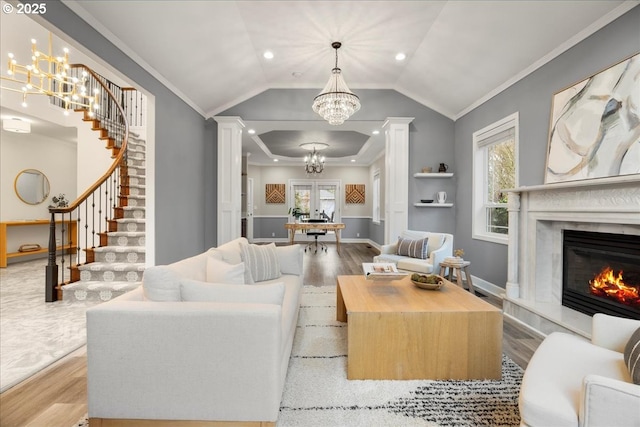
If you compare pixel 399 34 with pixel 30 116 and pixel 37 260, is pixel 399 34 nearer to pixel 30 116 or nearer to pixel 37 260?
pixel 30 116

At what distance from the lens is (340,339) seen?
2541mm

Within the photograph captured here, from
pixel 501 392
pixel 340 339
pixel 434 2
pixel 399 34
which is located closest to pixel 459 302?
pixel 501 392

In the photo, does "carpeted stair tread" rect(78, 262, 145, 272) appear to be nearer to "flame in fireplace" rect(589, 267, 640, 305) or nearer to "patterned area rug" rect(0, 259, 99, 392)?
"patterned area rug" rect(0, 259, 99, 392)

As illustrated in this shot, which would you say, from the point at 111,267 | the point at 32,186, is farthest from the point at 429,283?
the point at 32,186

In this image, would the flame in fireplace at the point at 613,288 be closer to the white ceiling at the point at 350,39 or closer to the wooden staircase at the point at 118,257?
the white ceiling at the point at 350,39

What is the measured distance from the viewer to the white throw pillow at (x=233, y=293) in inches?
61.0

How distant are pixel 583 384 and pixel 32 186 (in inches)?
359

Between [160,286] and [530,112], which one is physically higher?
[530,112]

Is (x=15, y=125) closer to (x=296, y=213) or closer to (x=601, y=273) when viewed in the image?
(x=296, y=213)

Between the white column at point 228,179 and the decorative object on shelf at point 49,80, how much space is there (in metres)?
1.90

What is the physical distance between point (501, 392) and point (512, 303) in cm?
158

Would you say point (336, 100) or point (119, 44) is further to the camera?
point (336, 100)

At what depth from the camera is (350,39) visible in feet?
12.4

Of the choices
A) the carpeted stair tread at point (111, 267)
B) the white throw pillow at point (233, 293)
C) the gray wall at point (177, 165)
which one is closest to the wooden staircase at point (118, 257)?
the carpeted stair tread at point (111, 267)
